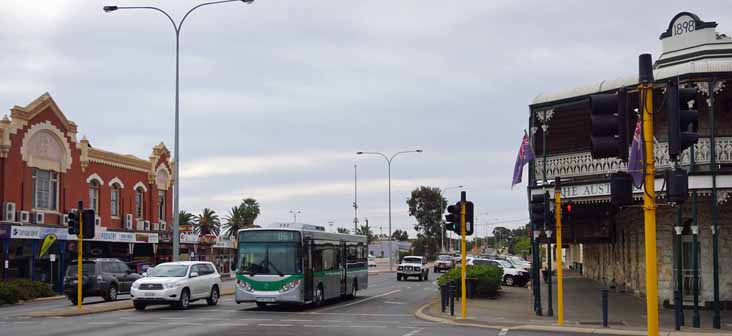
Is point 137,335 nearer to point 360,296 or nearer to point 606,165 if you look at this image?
point 606,165

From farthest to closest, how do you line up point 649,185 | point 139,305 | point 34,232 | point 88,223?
point 34,232, point 139,305, point 88,223, point 649,185

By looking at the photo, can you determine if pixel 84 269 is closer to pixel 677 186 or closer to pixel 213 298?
pixel 213 298

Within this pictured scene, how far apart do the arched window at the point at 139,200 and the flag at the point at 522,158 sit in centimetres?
3398

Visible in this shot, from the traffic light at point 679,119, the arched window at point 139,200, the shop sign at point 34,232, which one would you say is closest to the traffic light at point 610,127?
the traffic light at point 679,119

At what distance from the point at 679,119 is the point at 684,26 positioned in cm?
1981

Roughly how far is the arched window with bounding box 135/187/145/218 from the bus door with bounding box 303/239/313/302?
3008 cm

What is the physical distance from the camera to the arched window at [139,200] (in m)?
55.2

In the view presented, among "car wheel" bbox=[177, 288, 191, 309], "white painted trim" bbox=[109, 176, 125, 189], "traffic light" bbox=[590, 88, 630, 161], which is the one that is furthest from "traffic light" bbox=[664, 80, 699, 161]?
"white painted trim" bbox=[109, 176, 125, 189]

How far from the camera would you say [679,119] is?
10.0 metres

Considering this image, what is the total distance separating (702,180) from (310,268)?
1252 cm

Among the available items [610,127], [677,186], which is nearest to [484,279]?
[677,186]

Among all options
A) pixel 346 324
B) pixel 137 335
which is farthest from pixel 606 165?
pixel 137 335

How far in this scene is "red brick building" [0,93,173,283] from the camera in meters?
42.8

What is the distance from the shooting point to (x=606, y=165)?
25547 mm
